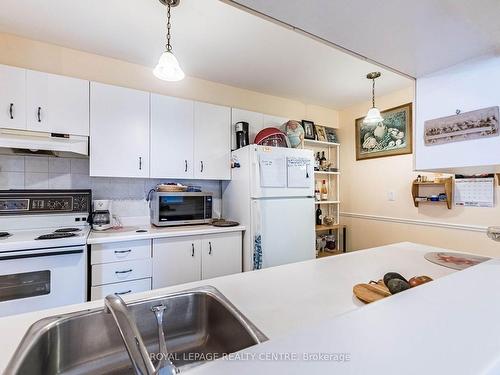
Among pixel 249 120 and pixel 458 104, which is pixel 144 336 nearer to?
pixel 458 104

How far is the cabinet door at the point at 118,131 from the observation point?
6.55 ft

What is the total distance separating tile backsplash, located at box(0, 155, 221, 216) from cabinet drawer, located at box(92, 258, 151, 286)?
2.21 ft

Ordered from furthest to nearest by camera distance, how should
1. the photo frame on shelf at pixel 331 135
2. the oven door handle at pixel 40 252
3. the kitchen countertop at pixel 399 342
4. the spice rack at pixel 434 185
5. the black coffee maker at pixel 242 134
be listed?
the photo frame on shelf at pixel 331 135
the black coffee maker at pixel 242 134
the spice rack at pixel 434 185
the oven door handle at pixel 40 252
the kitchen countertop at pixel 399 342

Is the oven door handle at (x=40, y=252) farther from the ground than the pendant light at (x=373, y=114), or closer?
closer

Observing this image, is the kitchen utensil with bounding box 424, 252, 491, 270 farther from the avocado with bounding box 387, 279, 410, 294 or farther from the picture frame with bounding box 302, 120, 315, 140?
the picture frame with bounding box 302, 120, 315, 140

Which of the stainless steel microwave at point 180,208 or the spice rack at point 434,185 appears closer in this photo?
the stainless steel microwave at point 180,208

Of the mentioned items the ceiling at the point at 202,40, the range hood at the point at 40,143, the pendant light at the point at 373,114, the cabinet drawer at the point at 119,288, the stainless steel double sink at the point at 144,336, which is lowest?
the cabinet drawer at the point at 119,288

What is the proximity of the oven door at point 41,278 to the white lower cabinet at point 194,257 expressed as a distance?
0.52 m

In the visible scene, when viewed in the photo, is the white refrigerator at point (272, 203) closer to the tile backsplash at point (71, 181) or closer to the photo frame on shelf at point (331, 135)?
Answer: the tile backsplash at point (71, 181)

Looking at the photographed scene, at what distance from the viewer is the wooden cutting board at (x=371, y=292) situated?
836mm

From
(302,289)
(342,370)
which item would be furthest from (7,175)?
(342,370)

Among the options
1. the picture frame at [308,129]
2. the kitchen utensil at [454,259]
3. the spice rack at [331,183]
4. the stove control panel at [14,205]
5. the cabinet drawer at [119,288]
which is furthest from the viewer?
the spice rack at [331,183]

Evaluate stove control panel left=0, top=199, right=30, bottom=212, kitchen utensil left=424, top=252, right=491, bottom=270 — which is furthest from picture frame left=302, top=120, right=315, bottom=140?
stove control panel left=0, top=199, right=30, bottom=212

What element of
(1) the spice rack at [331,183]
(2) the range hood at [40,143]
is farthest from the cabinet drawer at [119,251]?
(1) the spice rack at [331,183]
